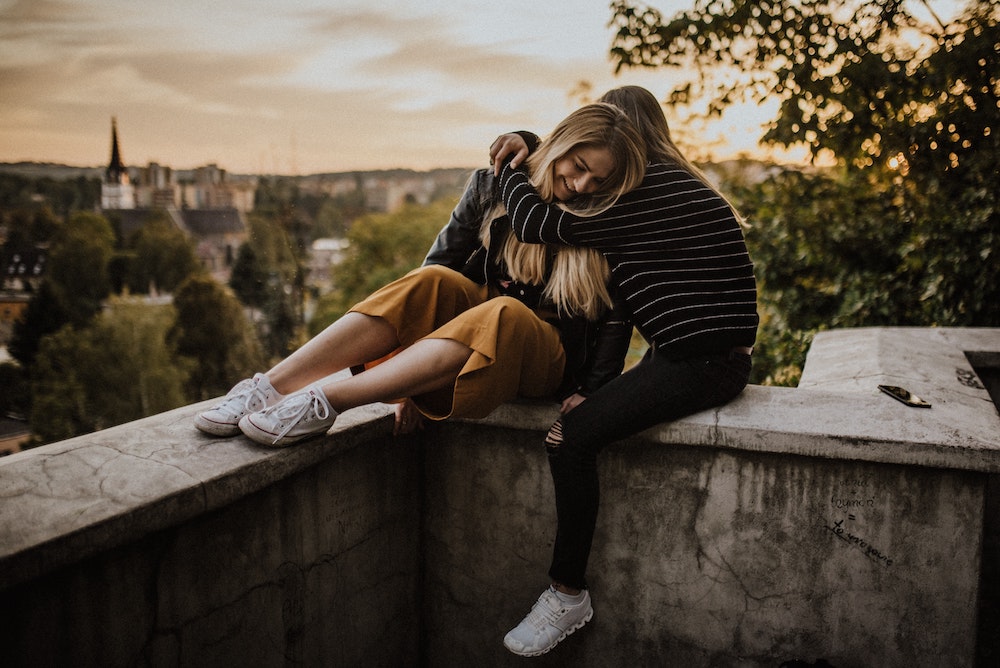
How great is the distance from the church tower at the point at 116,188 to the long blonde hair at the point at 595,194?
46.6 m

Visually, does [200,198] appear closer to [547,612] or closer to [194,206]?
[194,206]

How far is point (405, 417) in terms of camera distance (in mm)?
2281

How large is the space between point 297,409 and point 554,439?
70cm

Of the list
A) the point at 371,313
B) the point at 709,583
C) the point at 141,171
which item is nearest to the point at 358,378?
the point at 371,313

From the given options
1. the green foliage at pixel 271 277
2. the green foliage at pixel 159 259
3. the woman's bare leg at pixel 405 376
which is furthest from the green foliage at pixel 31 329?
the woman's bare leg at pixel 405 376

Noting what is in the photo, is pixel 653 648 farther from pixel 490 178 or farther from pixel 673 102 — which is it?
pixel 673 102

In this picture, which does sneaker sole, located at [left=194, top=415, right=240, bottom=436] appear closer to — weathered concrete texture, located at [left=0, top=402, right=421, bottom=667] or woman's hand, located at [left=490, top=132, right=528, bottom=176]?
weathered concrete texture, located at [left=0, top=402, right=421, bottom=667]

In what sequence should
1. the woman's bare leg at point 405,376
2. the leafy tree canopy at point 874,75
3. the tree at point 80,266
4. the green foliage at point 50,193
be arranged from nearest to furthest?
the woman's bare leg at point 405,376 → the leafy tree canopy at point 874,75 → the green foliage at point 50,193 → the tree at point 80,266

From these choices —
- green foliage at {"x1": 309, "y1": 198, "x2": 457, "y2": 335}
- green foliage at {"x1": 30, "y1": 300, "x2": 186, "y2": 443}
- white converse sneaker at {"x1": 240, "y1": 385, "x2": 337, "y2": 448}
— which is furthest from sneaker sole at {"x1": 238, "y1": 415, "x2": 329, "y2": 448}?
green foliage at {"x1": 309, "y1": 198, "x2": 457, "y2": 335}

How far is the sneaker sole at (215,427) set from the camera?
6.34 ft

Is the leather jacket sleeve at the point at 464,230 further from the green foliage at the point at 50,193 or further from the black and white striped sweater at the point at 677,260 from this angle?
the green foliage at the point at 50,193

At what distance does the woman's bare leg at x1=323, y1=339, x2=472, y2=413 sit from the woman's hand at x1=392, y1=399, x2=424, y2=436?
0.75 ft

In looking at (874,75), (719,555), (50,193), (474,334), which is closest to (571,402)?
(474,334)

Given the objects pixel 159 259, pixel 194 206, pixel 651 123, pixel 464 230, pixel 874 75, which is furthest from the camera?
pixel 194 206
